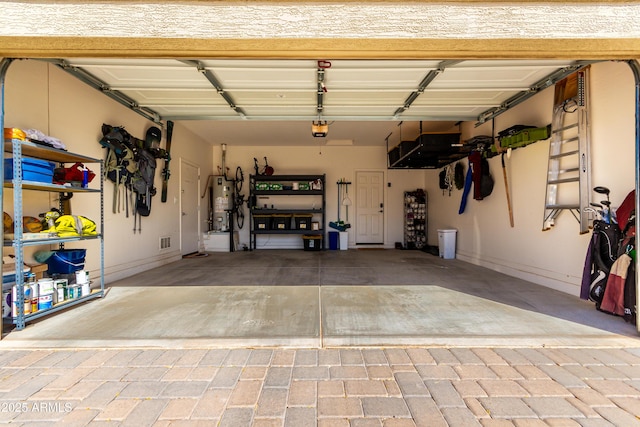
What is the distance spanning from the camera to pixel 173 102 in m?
4.55

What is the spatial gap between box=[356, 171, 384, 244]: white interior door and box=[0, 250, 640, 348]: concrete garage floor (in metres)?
4.26

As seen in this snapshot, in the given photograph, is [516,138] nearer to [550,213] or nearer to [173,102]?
[550,213]

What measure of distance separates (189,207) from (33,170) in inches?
175

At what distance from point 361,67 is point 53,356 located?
3.81m

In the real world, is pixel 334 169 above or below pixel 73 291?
above

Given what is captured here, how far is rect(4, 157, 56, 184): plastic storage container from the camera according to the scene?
2.55 m

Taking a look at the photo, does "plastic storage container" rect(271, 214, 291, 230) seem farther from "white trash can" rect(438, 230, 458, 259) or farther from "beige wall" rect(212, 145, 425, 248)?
"white trash can" rect(438, 230, 458, 259)

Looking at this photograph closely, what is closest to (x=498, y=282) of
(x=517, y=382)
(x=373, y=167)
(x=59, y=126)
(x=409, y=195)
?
(x=517, y=382)

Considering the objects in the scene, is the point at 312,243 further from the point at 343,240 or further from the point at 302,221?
the point at 343,240

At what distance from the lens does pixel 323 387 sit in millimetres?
1700

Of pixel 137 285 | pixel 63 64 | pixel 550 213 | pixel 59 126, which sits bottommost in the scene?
pixel 137 285

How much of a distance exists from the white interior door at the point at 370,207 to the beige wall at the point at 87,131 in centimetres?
512

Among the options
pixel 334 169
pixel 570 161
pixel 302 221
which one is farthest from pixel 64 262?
pixel 334 169

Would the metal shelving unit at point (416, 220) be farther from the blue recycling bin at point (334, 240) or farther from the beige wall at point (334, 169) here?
the blue recycling bin at point (334, 240)
